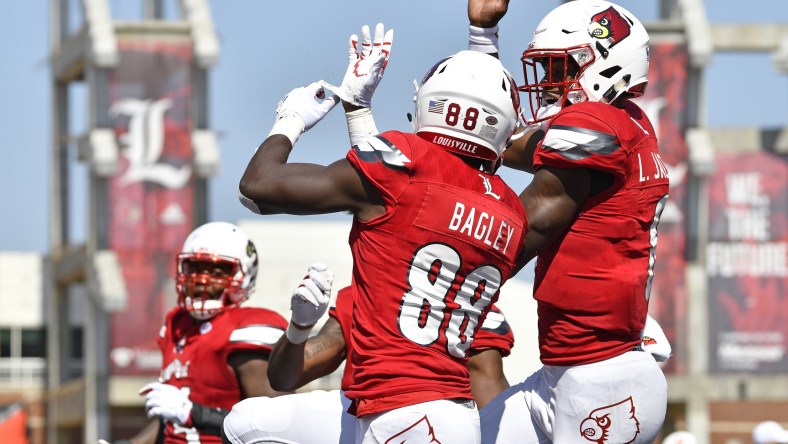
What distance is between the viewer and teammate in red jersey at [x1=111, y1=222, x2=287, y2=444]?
7.42 metres

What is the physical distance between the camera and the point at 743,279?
109 ft

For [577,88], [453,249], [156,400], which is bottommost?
[156,400]

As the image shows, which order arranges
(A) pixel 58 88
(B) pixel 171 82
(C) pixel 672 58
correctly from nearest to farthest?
(C) pixel 672 58 → (B) pixel 171 82 → (A) pixel 58 88

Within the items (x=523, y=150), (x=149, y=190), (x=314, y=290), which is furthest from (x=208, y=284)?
(x=149, y=190)

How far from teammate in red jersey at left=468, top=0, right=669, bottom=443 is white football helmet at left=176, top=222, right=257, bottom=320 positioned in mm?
2114

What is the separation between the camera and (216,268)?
26.7 ft

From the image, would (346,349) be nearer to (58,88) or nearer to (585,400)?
(585,400)

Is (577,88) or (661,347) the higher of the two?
(577,88)

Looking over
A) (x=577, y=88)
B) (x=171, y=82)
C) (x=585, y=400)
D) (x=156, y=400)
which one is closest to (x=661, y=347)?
(x=585, y=400)

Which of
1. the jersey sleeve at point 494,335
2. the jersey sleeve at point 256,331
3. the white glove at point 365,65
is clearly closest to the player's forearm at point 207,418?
the jersey sleeve at point 256,331

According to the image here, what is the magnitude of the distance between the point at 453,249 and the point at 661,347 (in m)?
1.32

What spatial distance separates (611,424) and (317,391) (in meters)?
1.13

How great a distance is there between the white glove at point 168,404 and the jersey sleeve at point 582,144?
2.30m

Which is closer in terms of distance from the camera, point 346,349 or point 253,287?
point 346,349
